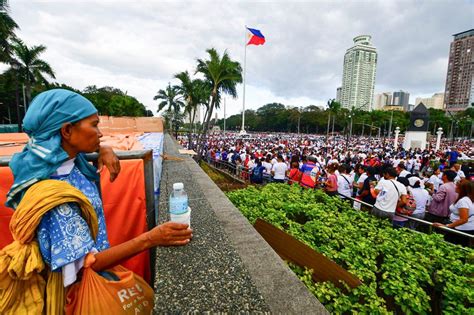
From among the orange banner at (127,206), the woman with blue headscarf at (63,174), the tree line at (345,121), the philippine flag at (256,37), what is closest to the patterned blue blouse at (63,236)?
the woman with blue headscarf at (63,174)

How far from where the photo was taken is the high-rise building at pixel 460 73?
106875 mm

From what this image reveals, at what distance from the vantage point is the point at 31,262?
1036 millimetres

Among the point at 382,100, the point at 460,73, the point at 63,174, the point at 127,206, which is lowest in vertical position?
the point at 127,206

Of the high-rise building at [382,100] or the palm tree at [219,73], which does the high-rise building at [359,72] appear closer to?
the high-rise building at [382,100]

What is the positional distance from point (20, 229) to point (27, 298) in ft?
1.17

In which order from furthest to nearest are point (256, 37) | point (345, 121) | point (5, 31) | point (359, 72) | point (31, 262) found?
point (359, 72) < point (345, 121) < point (256, 37) < point (5, 31) < point (31, 262)

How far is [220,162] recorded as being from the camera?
1903cm

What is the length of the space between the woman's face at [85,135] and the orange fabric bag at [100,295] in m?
0.56

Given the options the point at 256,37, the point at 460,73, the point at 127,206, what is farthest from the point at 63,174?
the point at 460,73

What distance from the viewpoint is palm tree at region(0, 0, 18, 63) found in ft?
62.9

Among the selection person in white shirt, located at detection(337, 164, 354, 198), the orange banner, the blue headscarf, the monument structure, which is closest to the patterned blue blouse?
the blue headscarf

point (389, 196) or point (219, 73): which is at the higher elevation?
point (219, 73)

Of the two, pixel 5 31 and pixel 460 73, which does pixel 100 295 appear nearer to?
pixel 5 31

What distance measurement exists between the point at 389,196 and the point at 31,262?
5729 millimetres
